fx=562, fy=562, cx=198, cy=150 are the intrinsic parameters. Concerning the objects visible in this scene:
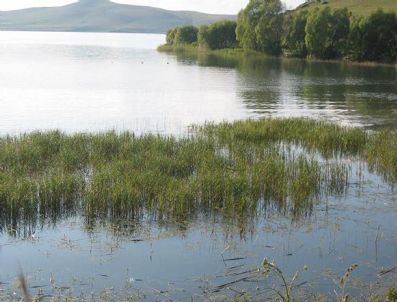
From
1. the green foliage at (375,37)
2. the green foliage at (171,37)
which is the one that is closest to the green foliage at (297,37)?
the green foliage at (375,37)

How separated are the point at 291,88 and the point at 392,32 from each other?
156ft

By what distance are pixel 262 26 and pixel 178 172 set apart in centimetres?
10801

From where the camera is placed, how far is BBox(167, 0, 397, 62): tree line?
324ft

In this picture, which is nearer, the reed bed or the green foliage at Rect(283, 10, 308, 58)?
the reed bed

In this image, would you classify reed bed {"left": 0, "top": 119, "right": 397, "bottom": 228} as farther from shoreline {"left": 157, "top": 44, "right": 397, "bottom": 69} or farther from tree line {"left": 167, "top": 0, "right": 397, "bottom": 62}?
tree line {"left": 167, "top": 0, "right": 397, "bottom": 62}

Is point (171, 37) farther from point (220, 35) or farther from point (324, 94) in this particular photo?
point (324, 94)

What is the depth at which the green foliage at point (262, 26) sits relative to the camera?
121938mm

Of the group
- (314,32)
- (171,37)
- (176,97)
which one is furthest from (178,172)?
(171,37)

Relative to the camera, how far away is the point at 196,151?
21.5 meters

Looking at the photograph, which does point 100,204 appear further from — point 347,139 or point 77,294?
point 347,139

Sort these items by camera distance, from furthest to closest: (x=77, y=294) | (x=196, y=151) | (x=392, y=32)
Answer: (x=392, y=32)
(x=196, y=151)
(x=77, y=294)

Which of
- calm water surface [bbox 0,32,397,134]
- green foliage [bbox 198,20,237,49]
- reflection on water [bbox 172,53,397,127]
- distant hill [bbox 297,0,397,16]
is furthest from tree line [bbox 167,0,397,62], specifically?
calm water surface [bbox 0,32,397,134]

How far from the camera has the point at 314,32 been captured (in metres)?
106

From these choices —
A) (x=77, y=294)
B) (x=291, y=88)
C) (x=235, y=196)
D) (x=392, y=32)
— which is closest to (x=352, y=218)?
(x=235, y=196)
